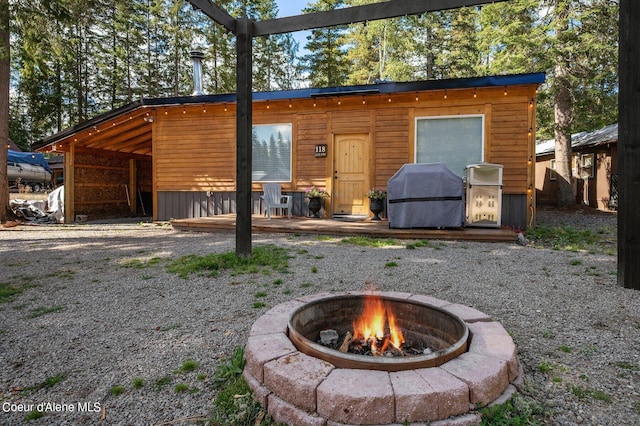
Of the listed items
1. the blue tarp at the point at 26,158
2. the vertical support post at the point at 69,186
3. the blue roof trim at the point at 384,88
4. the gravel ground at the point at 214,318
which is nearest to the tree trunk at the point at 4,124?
the vertical support post at the point at 69,186

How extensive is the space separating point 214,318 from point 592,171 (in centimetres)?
1570

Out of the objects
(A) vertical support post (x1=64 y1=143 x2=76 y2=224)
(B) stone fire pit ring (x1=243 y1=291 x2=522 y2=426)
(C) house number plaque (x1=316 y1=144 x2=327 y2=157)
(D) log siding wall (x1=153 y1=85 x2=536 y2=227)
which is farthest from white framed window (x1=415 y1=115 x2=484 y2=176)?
(A) vertical support post (x1=64 y1=143 x2=76 y2=224)

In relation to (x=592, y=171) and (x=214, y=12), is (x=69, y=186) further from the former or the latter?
(x=592, y=171)

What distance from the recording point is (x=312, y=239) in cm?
603

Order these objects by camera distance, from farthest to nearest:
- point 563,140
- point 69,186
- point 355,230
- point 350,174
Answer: point 563,140 → point 69,186 → point 350,174 → point 355,230

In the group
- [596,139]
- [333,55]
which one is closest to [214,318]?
[596,139]

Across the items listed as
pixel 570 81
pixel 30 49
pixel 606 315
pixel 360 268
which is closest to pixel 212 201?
pixel 30 49

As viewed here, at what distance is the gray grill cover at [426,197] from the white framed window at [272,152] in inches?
129

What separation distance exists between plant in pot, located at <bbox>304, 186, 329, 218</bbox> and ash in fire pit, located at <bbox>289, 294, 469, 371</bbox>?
5858 mm

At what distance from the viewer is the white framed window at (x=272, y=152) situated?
8484 mm

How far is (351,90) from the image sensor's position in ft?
24.6

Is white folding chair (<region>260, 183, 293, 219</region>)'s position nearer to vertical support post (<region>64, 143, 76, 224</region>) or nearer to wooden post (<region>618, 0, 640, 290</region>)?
vertical support post (<region>64, 143, 76, 224</region>)

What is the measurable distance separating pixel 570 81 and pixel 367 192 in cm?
822

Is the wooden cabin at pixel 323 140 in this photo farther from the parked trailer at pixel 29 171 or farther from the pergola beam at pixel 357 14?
the parked trailer at pixel 29 171
